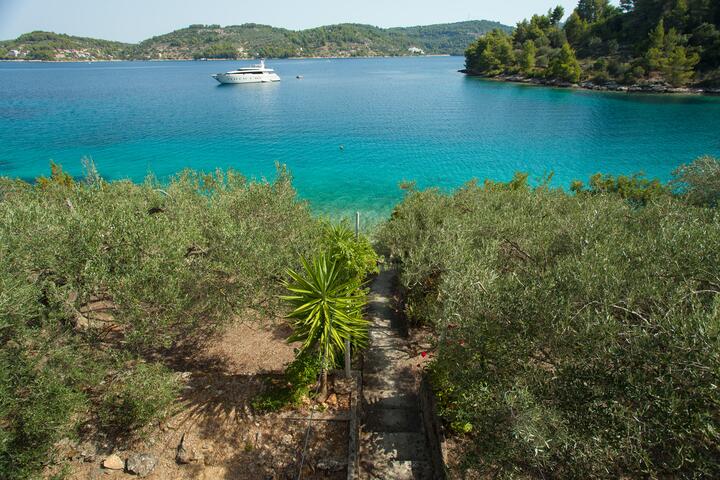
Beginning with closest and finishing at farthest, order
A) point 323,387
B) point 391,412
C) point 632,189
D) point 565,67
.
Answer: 1. point 391,412
2. point 323,387
3. point 632,189
4. point 565,67

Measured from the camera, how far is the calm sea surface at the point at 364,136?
155ft

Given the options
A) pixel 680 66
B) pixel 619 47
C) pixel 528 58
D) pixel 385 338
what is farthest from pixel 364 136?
pixel 619 47

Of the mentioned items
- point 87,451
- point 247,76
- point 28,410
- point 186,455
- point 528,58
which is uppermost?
point 528,58

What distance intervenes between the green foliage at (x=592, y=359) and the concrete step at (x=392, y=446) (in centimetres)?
147

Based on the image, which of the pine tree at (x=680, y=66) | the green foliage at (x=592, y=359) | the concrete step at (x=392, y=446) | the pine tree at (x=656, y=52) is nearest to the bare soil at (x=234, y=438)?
the concrete step at (x=392, y=446)

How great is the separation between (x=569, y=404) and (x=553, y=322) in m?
1.61

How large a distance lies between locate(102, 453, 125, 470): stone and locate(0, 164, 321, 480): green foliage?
97 cm

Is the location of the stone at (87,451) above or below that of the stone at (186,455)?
above

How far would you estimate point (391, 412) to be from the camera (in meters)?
13.4

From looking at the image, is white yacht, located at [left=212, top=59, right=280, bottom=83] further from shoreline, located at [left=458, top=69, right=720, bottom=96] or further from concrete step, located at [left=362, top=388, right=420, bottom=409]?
concrete step, located at [left=362, top=388, right=420, bottom=409]

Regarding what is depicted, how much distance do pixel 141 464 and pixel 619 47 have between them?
501 ft

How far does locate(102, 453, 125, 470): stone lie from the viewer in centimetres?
1121

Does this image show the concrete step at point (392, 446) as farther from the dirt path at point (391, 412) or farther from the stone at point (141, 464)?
the stone at point (141, 464)

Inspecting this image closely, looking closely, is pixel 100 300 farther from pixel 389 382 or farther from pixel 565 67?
pixel 565 67
